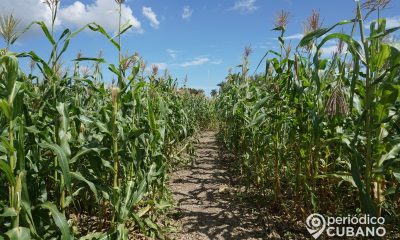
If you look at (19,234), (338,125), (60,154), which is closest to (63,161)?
(60,154)

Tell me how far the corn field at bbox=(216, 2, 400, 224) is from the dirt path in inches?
19.4

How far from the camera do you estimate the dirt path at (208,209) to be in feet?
10.7

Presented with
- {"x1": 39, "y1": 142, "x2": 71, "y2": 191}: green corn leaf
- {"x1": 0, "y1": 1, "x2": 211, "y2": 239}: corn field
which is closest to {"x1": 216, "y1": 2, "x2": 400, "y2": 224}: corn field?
{"x1": 0, "y1": 1, "x2": 211, "y2": 239}: corn field

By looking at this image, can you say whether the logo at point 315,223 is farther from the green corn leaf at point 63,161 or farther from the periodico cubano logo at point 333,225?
the green corn leaf at point 63,161

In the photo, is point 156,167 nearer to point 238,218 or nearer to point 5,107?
point 238,218

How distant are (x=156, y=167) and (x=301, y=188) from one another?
1491mm

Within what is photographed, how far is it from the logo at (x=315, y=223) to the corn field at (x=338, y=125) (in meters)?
A: 0.11

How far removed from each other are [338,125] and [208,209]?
1.82 metres

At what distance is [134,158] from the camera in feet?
8.76

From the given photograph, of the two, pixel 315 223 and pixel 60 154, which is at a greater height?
pixel 60 154

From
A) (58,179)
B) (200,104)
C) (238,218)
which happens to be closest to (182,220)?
(238,218)

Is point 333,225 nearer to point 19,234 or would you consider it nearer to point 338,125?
point 338,125

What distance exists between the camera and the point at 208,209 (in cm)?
391

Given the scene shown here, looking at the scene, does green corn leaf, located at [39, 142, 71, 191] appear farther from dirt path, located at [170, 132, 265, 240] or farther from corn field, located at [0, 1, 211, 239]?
dirt path, located at [170, 132, 265, 240]
